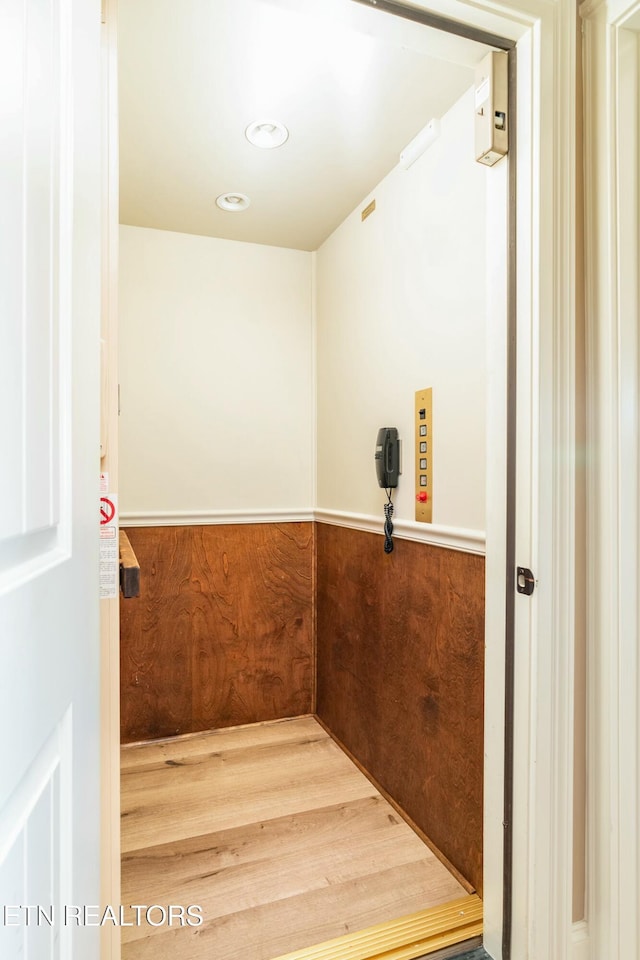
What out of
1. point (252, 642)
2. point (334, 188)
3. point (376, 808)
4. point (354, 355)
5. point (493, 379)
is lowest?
point (376, 808)

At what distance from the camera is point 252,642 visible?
269cm

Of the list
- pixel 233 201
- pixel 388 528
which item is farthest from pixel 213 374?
pixel 388 528

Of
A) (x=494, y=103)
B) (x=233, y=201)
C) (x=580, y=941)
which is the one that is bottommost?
(x=580, y=941)

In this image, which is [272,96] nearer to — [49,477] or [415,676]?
[49,477]

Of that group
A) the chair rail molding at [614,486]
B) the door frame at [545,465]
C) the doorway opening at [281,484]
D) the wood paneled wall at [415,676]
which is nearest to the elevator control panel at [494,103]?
the door frame at [545,465]

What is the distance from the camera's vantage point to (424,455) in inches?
73.3

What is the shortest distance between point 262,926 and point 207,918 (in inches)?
6.2

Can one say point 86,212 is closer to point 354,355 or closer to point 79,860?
point 79,860

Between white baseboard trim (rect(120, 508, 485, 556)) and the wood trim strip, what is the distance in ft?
3.20

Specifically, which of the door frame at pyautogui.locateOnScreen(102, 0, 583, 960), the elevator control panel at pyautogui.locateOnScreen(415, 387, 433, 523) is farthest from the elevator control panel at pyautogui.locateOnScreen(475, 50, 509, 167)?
the elevator control panel at pyautogui.locateOnScreen(415, 387, 433, 523)

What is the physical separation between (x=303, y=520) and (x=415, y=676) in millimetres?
1115

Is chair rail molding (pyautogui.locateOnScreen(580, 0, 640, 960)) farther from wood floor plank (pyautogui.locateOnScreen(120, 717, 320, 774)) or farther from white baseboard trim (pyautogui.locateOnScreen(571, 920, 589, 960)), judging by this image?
wood floor plank (pyautogui.locateOnScreen(120, 717, 320, 774))

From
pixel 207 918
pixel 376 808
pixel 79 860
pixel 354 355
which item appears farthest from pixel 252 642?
pixel 79 860

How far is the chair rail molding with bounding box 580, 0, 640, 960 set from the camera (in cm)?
111
